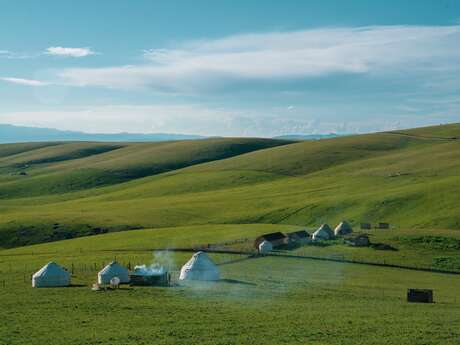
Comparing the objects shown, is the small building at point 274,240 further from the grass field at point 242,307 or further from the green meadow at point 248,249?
the grass field at point 242,307

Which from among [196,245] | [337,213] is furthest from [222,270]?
[337,213]

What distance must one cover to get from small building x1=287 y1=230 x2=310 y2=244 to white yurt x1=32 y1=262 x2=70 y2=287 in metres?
33.8

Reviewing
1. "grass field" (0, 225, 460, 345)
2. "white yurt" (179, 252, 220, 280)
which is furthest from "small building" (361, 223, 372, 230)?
"white yurt" (179, 252, 220, 280)

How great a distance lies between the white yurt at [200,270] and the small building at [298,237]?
24035 mm

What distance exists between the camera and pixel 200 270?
191ft

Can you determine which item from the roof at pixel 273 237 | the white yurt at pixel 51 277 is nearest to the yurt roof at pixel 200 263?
the white yurt at pixel 51 277

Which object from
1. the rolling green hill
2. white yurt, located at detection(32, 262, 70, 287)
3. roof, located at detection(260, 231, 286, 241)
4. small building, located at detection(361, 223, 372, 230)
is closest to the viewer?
white yurt, located at detection(32, 262, 70, 287)

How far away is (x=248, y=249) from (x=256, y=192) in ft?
184

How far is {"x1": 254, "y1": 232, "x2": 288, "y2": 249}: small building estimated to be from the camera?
253 feet

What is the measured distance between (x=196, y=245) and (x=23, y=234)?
107 feet

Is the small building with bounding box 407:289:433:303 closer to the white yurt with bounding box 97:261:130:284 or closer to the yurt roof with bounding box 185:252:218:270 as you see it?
the yurt roof with bounding box 185:252:218:270

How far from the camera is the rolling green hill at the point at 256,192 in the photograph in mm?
99562

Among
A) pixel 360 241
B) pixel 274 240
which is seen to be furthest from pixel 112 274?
pixel 360 241

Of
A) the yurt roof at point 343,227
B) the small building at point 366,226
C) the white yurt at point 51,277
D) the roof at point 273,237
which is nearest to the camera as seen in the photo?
the white yurt at point 51,277
